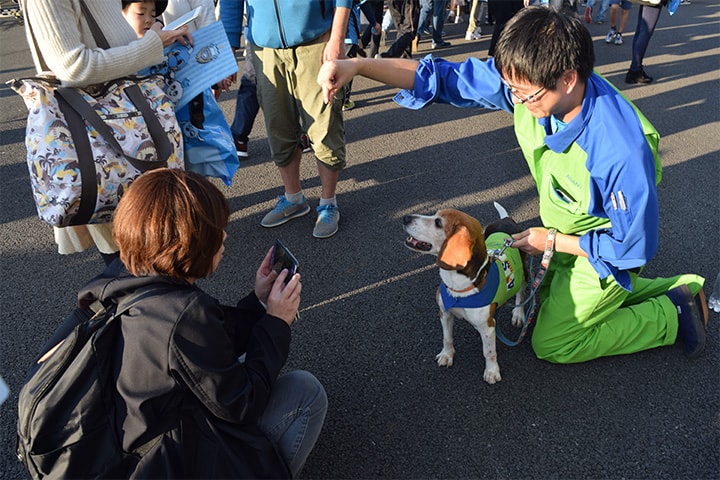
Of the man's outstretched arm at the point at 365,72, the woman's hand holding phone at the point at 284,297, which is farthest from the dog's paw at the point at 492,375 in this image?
the man's outstretched arm at the point at 365,72

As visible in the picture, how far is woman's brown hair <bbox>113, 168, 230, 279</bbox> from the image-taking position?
141 cm

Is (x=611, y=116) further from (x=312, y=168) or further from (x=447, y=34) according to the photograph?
(x=447, y=34)

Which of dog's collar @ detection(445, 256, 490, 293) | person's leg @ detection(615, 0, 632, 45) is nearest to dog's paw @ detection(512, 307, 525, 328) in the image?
dog's collar @ detection(445, 256, 490, 293)

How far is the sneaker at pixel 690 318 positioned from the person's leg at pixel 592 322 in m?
0.04

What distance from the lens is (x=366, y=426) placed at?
7.46ft

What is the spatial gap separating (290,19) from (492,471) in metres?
2.66

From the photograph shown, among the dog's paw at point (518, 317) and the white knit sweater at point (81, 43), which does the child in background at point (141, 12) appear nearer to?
the white knit sweater at point (81, 43)

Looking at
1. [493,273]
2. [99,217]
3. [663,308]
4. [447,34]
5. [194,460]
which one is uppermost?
[99,217]

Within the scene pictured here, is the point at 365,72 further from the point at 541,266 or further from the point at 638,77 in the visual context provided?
the point at 638,77

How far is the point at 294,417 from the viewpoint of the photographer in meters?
1.80

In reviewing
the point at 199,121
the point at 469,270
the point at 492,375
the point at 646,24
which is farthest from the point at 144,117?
the point at 646,24

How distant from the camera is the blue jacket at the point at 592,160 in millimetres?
1958

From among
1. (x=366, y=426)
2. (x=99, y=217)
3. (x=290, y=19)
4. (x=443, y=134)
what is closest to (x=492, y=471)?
(x=366, y=426)

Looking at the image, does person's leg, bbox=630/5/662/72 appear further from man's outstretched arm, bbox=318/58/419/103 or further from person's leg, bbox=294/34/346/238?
man's outstretched arm, bbox=318/58/419/103
